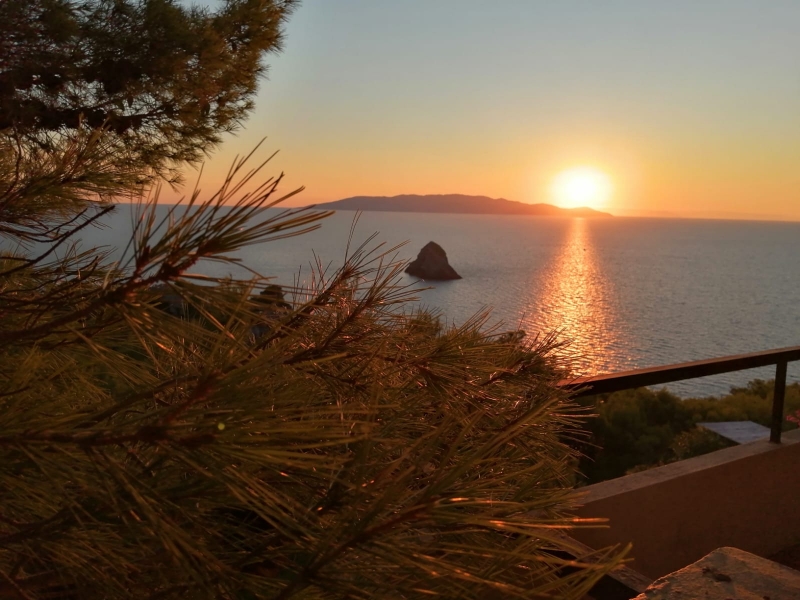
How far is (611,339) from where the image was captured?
30.6m

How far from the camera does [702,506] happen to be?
7.70ft

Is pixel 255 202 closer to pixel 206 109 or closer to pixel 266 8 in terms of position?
pixel 206 109

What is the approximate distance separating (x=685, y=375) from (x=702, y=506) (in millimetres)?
564

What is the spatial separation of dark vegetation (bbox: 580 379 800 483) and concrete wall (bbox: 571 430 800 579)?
6652 millimetres

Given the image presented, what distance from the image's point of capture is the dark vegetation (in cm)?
996

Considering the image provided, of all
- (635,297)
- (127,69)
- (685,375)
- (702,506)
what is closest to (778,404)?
(702,506)

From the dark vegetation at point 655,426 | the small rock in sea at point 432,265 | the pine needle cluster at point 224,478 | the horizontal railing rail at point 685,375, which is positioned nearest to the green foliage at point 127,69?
the horizontal railing rail at point 685,375

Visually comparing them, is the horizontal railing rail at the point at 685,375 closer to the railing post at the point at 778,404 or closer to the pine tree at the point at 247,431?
the railing post at the point at 778,404

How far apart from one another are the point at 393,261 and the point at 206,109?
324 cm

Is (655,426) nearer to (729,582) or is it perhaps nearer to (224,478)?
(729,582)

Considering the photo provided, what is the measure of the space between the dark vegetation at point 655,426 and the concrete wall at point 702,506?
6.65 m

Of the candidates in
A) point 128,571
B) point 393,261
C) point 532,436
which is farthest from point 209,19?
point 128,571

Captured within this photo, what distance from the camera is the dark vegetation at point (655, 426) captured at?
9.96 meters

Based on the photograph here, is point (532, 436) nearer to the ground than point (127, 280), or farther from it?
nearer to the ground
